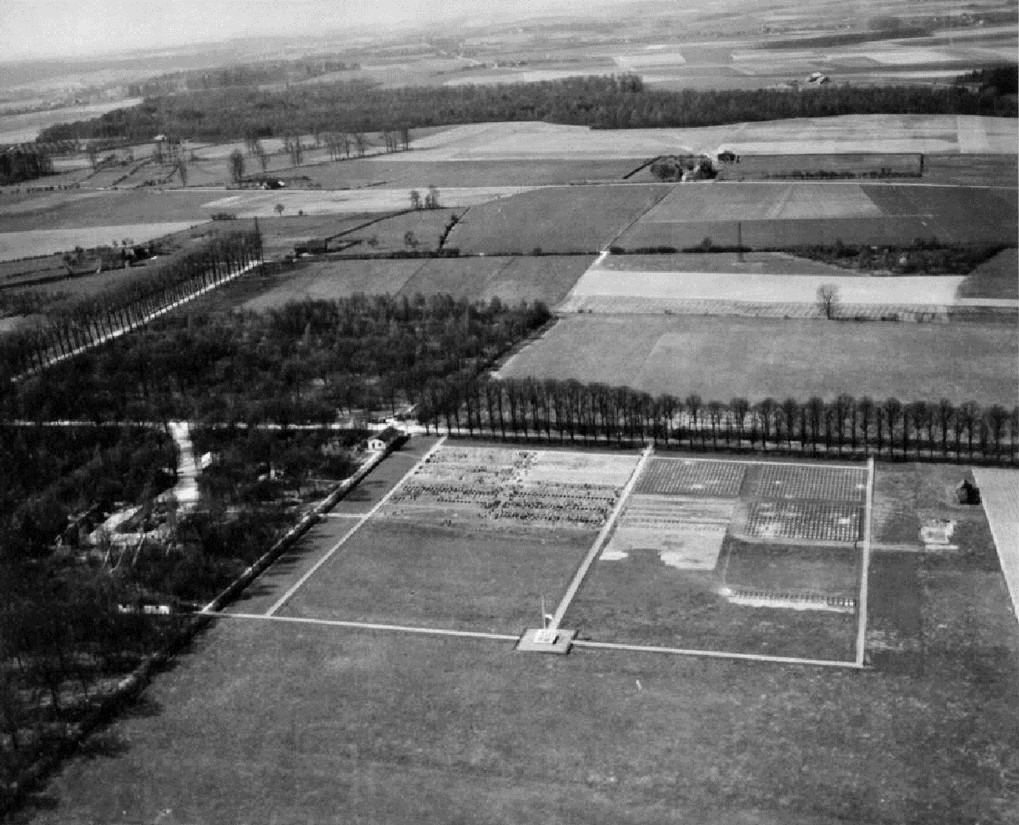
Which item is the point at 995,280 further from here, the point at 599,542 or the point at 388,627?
the point at 388,627

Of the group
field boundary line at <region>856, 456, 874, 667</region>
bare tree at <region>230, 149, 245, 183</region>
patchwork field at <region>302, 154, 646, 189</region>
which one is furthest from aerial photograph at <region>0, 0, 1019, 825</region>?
bare tree at <region>230, 149, 245, 183</region>

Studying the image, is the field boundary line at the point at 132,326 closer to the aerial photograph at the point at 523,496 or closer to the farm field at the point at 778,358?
the aerial photograph at the point at 523,496

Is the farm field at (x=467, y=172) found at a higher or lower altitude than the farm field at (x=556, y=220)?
higher

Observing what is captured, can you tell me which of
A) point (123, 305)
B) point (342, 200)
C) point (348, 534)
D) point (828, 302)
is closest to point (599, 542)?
point (348, 534)

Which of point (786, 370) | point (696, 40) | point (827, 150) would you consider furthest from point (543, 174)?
point (696, 40)

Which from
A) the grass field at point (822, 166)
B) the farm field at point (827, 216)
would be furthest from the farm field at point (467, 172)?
the farm field at point (827, 216)

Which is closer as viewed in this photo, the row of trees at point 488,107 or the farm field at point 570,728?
the farm field at point 570,728

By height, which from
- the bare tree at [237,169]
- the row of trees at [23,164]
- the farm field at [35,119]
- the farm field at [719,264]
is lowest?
the farm field at [719,264]

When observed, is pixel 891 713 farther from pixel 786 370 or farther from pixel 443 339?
pixel 443 339
